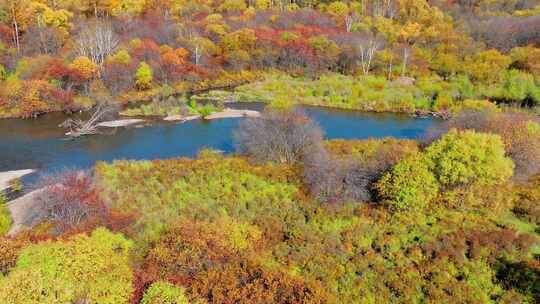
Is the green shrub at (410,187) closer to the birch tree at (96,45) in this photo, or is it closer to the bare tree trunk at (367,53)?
the bare tree trunk at (367,53)

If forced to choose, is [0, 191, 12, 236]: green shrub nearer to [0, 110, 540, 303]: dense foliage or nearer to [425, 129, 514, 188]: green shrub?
[0, 110, 540, 303]: dense foliage

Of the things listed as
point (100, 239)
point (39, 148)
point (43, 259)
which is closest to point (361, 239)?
point (100, 239)

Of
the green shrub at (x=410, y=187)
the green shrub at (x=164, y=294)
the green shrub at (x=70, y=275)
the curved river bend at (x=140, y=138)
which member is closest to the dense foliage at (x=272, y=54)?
the curved river bend at (x=140, y=138)

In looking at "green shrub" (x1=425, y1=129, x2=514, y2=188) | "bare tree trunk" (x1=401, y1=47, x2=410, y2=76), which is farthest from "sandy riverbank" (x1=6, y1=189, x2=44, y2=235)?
"bare tree trunk" (x1=401, y1=47, x2=410, y2=76)

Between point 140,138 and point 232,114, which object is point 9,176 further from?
point 232,114

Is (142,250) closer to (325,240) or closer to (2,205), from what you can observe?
(325,240)

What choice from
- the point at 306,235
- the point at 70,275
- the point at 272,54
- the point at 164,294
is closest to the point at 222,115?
the point at 272,54
